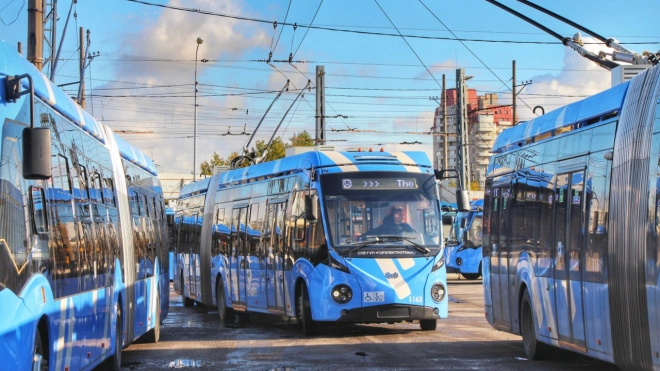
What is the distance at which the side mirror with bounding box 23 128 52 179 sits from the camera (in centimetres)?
686

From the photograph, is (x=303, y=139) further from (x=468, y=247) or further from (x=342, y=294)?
(x=342, y=294)

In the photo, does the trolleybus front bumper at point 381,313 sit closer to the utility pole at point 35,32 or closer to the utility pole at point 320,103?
the utility pole at point 35,32

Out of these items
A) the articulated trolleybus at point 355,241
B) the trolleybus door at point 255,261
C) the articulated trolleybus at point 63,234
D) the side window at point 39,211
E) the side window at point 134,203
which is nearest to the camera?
the articulated trolleybus at point 63,234

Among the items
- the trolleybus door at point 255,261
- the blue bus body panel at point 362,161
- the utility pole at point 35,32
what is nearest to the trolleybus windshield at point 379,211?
the blue bus body panel at point 362,161

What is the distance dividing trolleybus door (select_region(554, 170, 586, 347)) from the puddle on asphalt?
461 centimetres

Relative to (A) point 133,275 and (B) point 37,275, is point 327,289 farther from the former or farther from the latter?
(B) point 37,275

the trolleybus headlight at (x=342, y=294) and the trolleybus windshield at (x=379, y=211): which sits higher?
the trolleybus windshield at (x=379, y=211)

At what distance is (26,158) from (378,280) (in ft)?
37.1

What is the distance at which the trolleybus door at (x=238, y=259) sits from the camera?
2247 cm

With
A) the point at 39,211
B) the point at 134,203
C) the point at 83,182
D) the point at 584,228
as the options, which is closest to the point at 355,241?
the point at 134,203

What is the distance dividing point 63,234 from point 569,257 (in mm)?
5501

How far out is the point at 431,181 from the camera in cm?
1858

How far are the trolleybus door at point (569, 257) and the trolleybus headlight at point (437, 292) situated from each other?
18.2 ft

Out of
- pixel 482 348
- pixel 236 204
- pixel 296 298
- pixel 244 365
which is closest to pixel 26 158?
pixel 244 365
